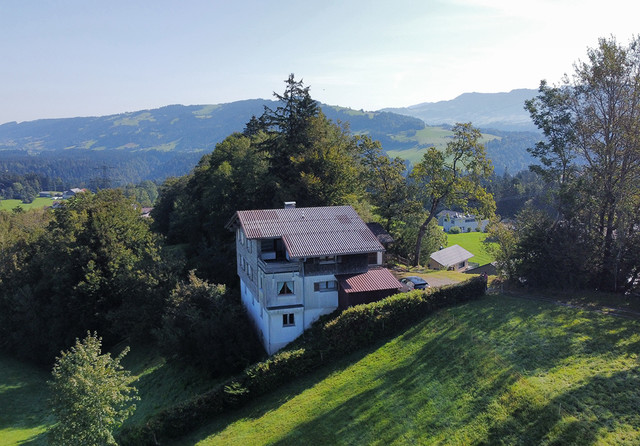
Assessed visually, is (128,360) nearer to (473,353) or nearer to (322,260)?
(322,260)

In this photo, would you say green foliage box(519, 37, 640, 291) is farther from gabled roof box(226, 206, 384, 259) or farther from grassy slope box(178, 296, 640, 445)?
gabled roof box(226, 206, 384, 259)

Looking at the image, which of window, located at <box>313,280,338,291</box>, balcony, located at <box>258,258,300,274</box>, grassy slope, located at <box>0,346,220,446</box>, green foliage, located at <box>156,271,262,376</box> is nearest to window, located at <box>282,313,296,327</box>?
window, located at <box>313,280,338,291</box>

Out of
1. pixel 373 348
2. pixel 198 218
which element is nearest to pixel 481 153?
pixel 373 348

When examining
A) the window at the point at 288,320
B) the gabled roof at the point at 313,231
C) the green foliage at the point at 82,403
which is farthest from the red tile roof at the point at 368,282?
the green foliage at the point at 82,403

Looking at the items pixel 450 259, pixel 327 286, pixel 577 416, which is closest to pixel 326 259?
pixel 327 286

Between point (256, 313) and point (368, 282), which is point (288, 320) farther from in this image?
point (368, 282)

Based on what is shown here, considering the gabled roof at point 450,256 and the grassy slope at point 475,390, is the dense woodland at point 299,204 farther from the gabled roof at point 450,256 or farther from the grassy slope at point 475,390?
the gabled roof at point 450,256
